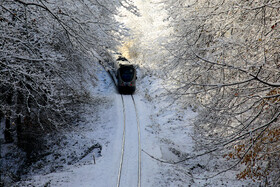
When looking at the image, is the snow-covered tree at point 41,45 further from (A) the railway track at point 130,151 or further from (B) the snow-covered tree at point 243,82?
(A) the railway track at point 130,151

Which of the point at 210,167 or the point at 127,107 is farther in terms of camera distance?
the point at 127,107

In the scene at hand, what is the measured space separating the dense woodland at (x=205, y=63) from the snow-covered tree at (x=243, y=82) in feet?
0.08

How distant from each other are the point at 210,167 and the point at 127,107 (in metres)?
8.67

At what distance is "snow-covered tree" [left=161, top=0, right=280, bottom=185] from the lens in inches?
151

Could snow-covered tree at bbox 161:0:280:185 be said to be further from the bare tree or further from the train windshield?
the train windshield

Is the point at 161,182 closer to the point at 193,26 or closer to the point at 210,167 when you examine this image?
the point at 210,167

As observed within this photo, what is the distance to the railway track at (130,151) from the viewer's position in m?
9.54

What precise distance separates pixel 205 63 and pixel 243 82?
288 cm

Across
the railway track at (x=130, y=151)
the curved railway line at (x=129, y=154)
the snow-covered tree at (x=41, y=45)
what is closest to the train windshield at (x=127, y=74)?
the railway track at (x=130, y=151)

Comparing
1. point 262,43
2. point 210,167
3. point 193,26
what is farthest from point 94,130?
point 262,43

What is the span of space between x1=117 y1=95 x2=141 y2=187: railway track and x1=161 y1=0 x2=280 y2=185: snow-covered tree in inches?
187

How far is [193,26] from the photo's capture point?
320 inches

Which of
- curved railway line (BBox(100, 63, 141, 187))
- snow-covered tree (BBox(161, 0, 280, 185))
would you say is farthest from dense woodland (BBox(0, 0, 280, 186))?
curved railway line (BBox(100, 63, 141, 187))

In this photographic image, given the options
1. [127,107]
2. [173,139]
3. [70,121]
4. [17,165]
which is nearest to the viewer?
[17,165]
